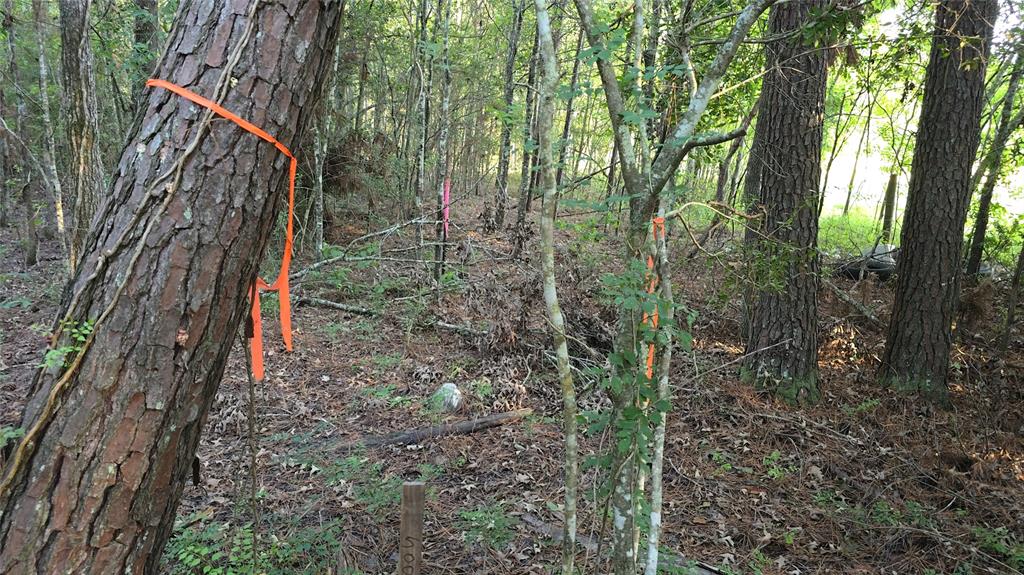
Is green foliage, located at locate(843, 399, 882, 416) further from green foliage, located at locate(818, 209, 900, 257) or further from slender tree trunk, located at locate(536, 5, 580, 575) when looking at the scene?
slender tree trunk, located at locate(536, 5, 580, 575)

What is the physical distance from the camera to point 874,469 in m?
4.46

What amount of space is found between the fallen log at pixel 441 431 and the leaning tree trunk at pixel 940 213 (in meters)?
4.00

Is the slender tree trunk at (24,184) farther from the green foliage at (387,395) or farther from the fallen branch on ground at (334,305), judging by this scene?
the green foliage at (387,395)

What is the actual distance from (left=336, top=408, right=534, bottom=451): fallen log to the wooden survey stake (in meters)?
2.23

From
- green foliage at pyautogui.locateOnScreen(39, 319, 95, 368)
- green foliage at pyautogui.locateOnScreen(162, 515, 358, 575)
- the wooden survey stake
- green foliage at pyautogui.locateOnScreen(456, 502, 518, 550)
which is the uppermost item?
green foliage at pyautogui.locateOnScreen(39, 319, 95, 368)

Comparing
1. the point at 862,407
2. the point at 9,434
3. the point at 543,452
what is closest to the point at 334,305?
the point at 543,452

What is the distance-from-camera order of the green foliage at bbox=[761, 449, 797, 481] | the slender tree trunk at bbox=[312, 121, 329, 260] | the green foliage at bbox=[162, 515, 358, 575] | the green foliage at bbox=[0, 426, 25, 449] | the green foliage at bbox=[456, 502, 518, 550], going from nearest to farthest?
the green foliage at bbox=[0, 426, 25, 449] → the green foliage at bbox=[162, 515, 358, 575] → the green foliage at bbox=[456, 502, 518, 550] → the green foliage at bbox=[761, 449, 797, 481] → the slender tree trunk at bbox=[312, 121, 329, 260]

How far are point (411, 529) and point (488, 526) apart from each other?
142cm

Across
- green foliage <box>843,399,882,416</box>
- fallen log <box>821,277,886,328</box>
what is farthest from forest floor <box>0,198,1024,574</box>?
fallen log <box>821,277,886,328</box>

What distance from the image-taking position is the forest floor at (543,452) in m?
3.41

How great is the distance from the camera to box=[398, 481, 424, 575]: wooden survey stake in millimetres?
2225

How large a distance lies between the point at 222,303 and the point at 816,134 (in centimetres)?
546

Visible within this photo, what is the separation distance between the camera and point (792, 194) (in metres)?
5.26

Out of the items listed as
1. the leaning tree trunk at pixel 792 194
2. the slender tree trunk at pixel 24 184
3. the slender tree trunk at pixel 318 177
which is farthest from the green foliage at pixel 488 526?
the slender tree trunk at pixel 24 184
